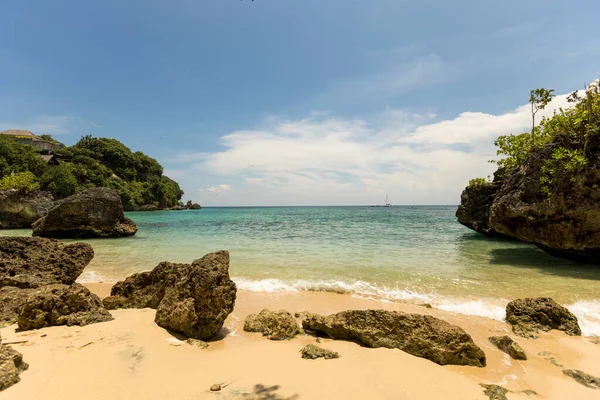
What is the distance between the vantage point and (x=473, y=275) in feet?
30.9

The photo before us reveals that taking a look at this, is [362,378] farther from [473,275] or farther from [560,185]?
[560,185]

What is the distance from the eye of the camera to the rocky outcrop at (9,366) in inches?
116

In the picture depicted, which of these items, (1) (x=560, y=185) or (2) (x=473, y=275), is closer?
(2) (x=473, y=275)

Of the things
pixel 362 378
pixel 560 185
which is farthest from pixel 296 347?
pixel 560 185

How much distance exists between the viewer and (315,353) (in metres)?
4.12

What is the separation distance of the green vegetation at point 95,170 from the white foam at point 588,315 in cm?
5255

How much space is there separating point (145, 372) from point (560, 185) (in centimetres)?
1449

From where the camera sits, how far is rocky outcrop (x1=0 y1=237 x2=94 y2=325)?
6.48m

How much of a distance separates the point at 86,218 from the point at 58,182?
115ft

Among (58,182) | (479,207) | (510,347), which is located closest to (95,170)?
(58,182)

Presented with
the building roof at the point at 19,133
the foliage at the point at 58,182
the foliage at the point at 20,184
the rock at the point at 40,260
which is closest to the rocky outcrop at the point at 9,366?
the rock at the point at 40,260

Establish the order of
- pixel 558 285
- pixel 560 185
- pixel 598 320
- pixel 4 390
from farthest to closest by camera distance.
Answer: pixel 560 185
pixel 558 285
pixel 598 320
pixel 4 390

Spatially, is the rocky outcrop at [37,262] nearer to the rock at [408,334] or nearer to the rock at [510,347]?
the rock at [408,334]

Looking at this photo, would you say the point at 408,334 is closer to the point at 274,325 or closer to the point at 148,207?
the point at 274,325
